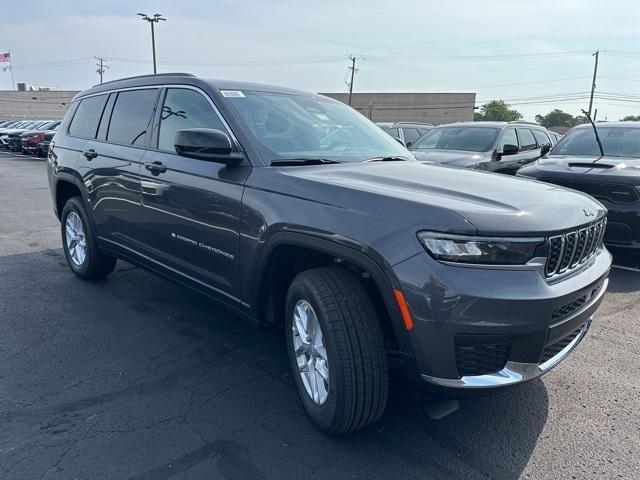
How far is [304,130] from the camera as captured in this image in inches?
138

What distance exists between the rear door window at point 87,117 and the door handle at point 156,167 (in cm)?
140

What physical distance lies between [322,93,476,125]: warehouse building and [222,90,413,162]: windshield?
6504cm

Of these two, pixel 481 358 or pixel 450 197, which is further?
pixel 450 197

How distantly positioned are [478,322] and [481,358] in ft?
0.68

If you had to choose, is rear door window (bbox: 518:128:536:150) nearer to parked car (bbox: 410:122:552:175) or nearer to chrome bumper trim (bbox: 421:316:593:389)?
parked car (bbox: 410:122:552:175)

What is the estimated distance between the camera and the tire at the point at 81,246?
4.90m

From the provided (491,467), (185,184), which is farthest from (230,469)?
(185,184)

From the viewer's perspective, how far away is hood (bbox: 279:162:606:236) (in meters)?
2.23

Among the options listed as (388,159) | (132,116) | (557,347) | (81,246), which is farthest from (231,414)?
(81,246)

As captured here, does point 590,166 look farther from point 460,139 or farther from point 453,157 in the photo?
point 460,139

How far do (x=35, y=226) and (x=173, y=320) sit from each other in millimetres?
4977

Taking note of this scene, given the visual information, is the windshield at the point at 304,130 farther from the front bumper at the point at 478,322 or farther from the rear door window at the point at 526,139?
the rear door window at the point at 526,139

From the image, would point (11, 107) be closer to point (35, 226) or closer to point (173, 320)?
point (35, 226)

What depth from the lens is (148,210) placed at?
3.85m
